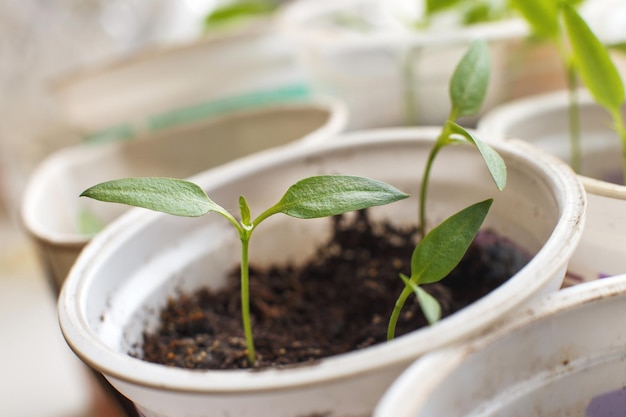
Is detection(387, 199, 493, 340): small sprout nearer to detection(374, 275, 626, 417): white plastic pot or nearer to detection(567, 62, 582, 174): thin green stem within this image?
detection(374, 275, 626, 417): white plastic pot

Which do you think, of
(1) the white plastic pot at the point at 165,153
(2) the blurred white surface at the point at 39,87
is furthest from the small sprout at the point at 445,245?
(2) the blurred white surface at the point at 39,87

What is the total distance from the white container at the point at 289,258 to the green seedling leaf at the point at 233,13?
0.54 m

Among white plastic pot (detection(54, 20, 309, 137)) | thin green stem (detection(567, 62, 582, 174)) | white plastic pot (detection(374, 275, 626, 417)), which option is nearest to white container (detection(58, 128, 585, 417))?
white plastic pot (detection(374, 275, 626, 417))

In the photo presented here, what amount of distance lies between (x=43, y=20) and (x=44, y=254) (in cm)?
61

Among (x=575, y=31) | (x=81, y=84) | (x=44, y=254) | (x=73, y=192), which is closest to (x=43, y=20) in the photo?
(x=81, y=84)

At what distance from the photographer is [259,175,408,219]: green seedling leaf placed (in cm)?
34

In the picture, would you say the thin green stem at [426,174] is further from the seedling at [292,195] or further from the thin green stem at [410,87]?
the thin green stem at [410,87]

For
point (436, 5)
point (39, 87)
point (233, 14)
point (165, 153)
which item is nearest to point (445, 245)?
point (436, 5)

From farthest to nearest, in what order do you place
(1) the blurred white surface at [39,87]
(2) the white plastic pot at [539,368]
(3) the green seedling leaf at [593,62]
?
(1) the blurred white surface at [39,87], (3) the green seedling leaf at [593,62], (2) the white plastic pot at [539,368]

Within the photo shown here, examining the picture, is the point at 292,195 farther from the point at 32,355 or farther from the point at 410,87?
the point at 32,355

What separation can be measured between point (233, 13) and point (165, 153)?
32 cm

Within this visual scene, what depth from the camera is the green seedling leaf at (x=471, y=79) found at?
17.3 inches

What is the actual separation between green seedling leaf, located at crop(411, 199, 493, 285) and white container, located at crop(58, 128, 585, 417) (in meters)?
0.04

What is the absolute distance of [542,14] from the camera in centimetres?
47
